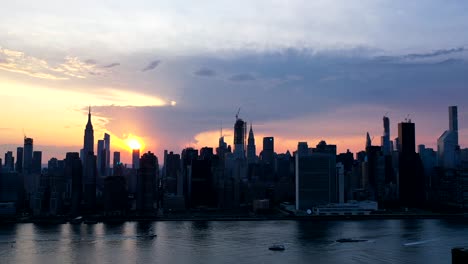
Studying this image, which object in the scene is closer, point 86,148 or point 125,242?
point 125,242

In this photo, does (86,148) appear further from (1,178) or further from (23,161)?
(1,178)

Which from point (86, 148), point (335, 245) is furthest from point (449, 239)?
point (86, 148)

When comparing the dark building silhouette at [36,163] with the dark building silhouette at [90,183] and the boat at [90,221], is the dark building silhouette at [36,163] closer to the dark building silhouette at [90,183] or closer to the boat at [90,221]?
the dark building silhouette at [90,183]

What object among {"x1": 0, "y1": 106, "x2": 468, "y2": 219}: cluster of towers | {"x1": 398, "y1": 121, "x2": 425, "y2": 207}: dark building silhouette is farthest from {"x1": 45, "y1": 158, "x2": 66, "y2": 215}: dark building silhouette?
{"x1": 398, "y1": 121, "x2": 425, "y2": 207}: dark building silhouette

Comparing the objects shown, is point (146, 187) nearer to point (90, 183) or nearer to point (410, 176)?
point (90, 183)

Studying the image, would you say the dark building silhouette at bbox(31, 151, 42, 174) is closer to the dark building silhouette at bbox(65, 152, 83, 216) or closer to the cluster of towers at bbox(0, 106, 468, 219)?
the cluster of towers at bbox(0, 106, 468, 219)

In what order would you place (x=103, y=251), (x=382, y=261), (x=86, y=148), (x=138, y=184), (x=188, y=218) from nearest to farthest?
1. (x=382, y=261)
2. (x=103, y=251)
3. (x=188, y=218)
4. (x=138, y=184)
5. (x=86, y=148)
